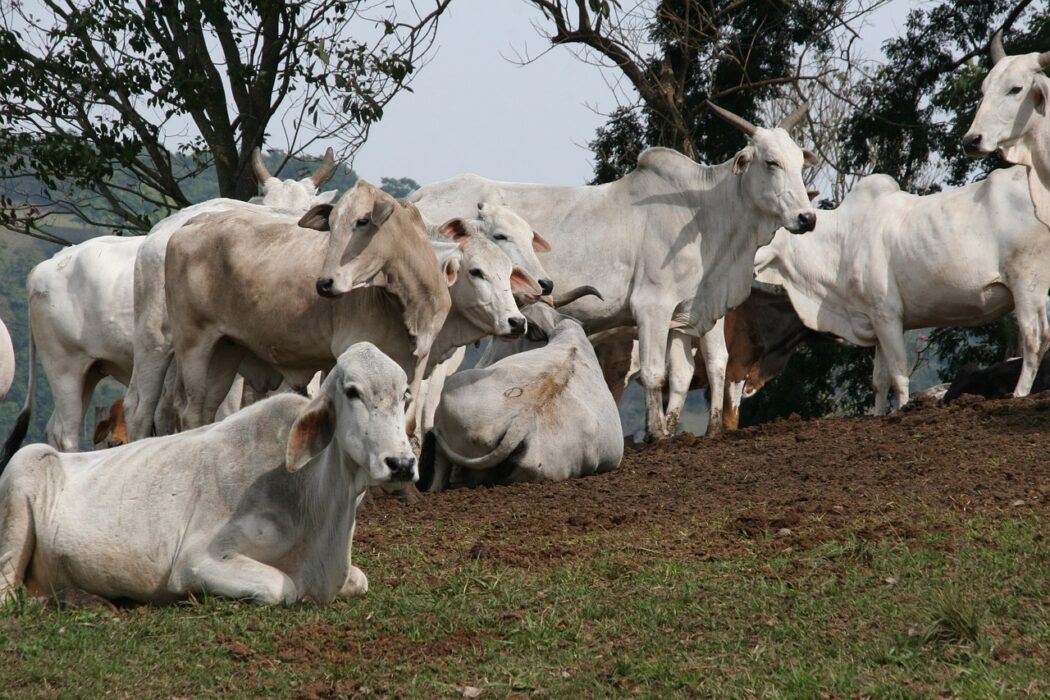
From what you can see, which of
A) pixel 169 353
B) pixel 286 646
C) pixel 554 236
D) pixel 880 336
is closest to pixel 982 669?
pixel 286 646

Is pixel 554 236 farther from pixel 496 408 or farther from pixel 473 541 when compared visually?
pixel 473 541

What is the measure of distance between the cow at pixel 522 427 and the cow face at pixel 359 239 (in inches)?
47.7

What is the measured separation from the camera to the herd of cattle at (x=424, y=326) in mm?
6070

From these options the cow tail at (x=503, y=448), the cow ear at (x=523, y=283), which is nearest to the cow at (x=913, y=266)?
the cow ear at (x=523, y=283)

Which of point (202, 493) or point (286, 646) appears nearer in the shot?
point (286, 646)

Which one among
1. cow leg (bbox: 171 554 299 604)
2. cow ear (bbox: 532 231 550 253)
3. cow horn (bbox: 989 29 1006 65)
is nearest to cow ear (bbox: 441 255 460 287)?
cow ear (bbox: 532 231 550 253)

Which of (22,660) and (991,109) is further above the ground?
(991,109)

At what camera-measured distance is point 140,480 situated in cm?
632

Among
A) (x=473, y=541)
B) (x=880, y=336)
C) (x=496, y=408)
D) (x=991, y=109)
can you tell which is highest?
(x=991, y=109)

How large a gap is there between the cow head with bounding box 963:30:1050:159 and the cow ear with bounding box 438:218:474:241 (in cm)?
347

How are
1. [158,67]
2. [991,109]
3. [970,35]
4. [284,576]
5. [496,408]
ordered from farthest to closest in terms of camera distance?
[970,35] < [158,67] < [991,109] < [496,408] < [284,576]

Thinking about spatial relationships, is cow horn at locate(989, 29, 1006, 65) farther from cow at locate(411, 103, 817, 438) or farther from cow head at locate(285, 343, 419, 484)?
cow head at locate(285, 343, 419, 484)

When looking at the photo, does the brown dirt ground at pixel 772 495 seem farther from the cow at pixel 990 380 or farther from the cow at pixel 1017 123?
the cow at pixel 990 380

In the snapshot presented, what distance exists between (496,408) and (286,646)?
4.08 m
